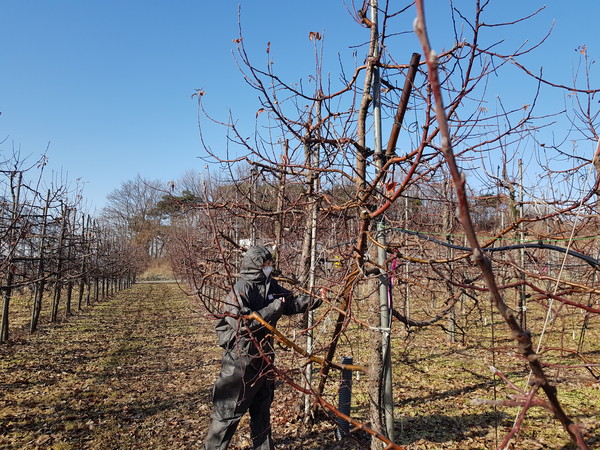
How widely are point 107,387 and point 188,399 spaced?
1.55 meters

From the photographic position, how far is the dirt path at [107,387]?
188 inches

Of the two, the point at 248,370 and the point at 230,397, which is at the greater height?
the point at 248,370

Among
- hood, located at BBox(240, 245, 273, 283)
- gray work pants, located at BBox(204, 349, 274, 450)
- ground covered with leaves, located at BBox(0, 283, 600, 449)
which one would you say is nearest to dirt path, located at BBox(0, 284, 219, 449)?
ground covered with leaves, located at BBox(0, 283, 600, 449)

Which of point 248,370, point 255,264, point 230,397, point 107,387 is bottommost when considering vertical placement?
point 107,387

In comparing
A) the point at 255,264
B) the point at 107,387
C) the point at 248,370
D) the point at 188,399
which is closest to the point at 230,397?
the point at 248,370

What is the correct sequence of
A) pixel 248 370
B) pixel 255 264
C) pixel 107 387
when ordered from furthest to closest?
pixel 107 387 → pixel 255 264 → pixel 248 370

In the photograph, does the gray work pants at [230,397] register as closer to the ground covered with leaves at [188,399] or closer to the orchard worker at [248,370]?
the orchard worker at [248,370]

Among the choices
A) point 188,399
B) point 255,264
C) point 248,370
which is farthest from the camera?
point 188,399

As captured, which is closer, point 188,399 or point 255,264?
point 255,264

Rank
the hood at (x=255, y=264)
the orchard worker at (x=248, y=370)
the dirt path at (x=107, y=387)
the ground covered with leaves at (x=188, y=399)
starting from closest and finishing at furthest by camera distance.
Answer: the orchard worker at (x=248, y=370) → the hood at (x=255, y=264) → the ground covered with leaves at (x=188, y=399) → the dirt path at (x=107, y=387)

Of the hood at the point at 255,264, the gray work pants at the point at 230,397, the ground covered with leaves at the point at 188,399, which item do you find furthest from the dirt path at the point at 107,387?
the hood at the point at 255,264

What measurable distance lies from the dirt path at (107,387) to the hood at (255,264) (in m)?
2.38

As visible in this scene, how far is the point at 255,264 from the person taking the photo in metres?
3.47

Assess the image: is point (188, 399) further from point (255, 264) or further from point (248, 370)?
point (255, 264)
